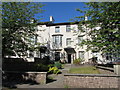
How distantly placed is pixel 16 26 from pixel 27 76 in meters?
4.86

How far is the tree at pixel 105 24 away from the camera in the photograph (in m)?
9.52

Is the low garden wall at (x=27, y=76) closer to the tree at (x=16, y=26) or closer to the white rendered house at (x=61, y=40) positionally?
the tree at (x=16, y=26)

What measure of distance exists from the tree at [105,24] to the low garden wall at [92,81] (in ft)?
10.4

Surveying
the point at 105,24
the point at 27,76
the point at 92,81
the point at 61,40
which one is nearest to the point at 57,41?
the point at 61,40

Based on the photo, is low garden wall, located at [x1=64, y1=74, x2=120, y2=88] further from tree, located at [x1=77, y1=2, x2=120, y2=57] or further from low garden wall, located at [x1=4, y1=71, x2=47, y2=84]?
tree, located at [x1=77, y1=2, x2=120, y2=57]

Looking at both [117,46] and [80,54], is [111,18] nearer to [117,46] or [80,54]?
[117,46]

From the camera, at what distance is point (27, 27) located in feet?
35.1

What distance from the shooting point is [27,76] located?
28.3 feet

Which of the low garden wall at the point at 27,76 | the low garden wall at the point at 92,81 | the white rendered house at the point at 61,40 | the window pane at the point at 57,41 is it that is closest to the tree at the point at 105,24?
the low garden wall at the point at 92,81

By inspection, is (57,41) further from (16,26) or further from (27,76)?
(27,76)

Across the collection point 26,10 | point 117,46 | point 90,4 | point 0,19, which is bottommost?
point 117,46

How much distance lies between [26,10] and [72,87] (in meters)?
8.49

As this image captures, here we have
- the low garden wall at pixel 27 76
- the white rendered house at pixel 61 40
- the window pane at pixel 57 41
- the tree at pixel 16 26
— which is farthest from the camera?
the window pane at pixel 57 41

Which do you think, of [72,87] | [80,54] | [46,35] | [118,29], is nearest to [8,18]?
[72,87]
